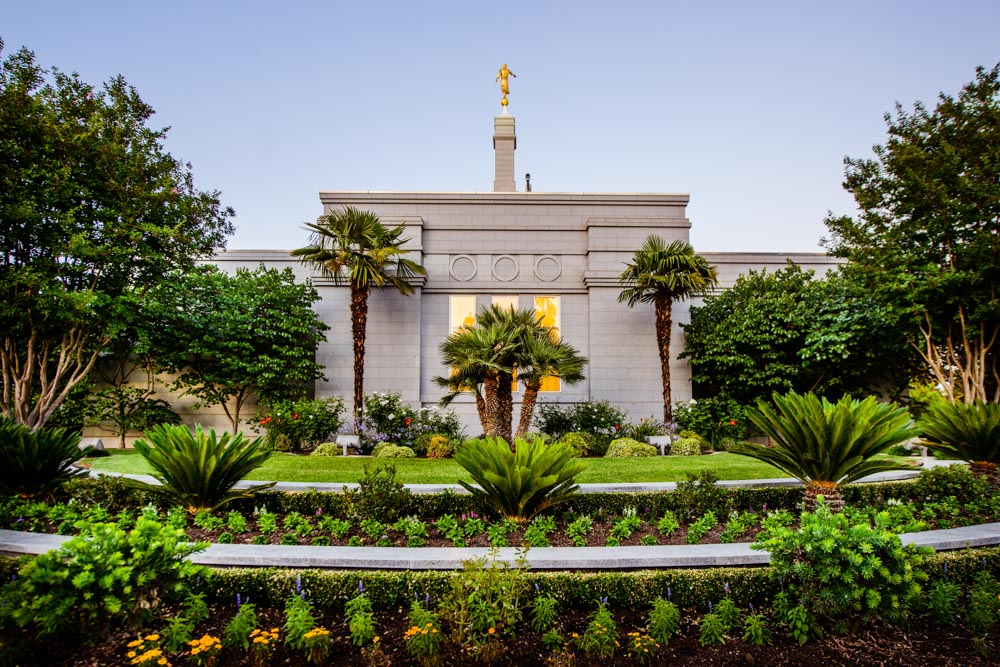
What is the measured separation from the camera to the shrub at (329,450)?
12.5 metres

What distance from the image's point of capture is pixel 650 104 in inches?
439

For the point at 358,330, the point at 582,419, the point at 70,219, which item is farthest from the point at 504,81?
the point at 70,219

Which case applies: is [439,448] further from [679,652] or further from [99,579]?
[99,579]

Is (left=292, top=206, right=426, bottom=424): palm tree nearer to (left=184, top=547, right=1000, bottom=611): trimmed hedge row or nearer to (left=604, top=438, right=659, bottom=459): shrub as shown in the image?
(left=604, top=438, right=659, bottom=459): shrub

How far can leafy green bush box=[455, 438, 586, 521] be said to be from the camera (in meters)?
5.47

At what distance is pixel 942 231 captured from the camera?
42.1 feet

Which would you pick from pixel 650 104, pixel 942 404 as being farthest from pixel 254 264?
pixel 942 404

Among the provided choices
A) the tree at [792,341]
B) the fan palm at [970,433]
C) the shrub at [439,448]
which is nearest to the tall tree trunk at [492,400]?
the shrub at [439,448]

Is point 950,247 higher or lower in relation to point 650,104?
lower

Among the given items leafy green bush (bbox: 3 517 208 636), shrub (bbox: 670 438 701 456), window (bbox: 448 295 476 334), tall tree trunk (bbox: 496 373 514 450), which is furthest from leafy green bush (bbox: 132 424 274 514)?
window (bbox: 448 295 476 334)

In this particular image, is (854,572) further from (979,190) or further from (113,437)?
(113,437)

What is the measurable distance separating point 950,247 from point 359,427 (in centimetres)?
1472

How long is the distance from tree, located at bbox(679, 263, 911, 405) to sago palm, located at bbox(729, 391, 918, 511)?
9535mm

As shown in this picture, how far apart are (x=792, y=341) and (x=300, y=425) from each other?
13680mm
